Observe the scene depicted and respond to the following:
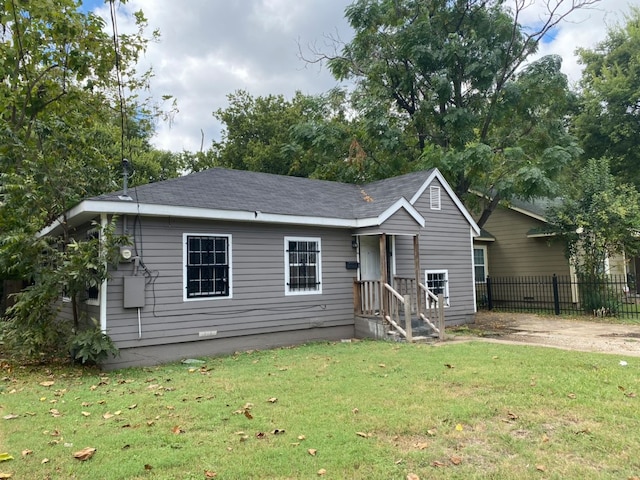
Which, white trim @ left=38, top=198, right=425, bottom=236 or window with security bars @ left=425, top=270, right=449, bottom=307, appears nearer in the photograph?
white trim @ left=38, top=198, right=425, bottom=236

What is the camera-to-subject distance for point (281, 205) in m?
10.1

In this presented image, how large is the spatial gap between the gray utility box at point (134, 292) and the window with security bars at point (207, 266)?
2.90ft

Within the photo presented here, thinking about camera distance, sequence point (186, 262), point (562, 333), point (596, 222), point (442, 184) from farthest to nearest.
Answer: point (596, 222)
point (442, 184)
point (562, 333)
point (186, 262)

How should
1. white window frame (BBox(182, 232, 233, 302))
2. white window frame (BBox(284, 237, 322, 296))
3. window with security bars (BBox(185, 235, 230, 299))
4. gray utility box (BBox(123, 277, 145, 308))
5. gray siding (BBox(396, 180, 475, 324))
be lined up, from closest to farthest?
gray utility box (BBox(123, 277, 145, 308)) → white window frame (BBox(182, 232, 233, 302)) → window with security bars (BBox(185, 235, 230, 299)) → white window frame (BBox(284, 237, 322, 296)) → gray siding (BBox(396, 180, 475, 324))

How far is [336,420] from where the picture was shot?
4.43 meters

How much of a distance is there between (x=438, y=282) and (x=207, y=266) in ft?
22.0

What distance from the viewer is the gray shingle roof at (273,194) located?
344 inches

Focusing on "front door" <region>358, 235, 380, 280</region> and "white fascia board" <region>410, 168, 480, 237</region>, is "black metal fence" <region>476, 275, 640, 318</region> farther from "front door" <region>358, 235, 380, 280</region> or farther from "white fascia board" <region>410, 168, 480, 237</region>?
"front door" <region>358, 235, 380, 280</region>

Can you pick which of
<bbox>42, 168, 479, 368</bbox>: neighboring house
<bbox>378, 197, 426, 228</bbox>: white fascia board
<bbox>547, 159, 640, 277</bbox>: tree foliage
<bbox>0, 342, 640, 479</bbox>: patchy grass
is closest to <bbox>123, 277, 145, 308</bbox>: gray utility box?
<bbox>42, 168, 479, 368</bbox>: neighboring house

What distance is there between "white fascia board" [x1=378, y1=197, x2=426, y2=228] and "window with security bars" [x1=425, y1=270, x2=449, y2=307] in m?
1.60

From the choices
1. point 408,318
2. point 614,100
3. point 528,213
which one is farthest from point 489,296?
point 614,100

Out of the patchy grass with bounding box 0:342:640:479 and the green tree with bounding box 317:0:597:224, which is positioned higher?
the green tree with bounding box 317:0:597:224

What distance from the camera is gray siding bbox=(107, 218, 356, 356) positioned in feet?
26.4

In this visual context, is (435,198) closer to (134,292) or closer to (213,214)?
(213,214)
